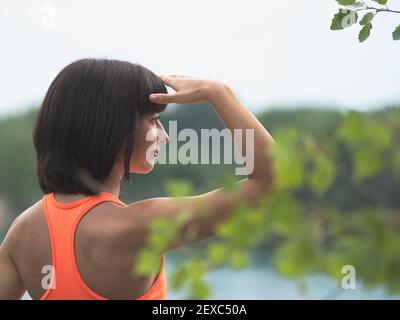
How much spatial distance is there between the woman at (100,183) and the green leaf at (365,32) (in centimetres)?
30

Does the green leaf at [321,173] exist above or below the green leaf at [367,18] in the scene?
below

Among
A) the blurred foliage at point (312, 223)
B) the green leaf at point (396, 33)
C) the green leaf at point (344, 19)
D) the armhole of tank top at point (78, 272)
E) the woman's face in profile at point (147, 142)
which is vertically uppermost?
the green leaf at point (344, 19)

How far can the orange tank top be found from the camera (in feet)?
4.27

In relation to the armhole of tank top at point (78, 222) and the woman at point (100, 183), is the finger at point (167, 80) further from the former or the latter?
the armhole of tank top at point (78, 222)

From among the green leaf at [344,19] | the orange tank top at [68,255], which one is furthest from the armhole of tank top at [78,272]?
the green leaf at [344,19]

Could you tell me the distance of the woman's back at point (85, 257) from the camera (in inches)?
51.1

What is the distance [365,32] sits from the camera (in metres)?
1.02

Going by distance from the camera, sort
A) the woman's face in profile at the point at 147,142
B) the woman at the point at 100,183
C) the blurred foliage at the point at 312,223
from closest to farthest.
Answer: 1. the blurred foliage at the point at 312,223
2. the woman at the point at 100,183
3. the woman's face in profile at the point at 147,142

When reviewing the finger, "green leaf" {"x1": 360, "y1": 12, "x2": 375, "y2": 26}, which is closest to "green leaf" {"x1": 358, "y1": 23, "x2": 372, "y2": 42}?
"green leaf" {"x1": 360, "y1": 12, "x2": 375, "y2": 26}

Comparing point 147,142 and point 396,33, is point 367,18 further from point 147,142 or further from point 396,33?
point 147,142

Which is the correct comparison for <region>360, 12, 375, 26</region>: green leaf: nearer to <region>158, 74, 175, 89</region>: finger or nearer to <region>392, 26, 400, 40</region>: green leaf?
<region>392, 26, 400, 40</region>: green leaf

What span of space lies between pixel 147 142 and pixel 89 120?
0.12 m

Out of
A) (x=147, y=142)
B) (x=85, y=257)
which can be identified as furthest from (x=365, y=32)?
(x=85, y=257)
